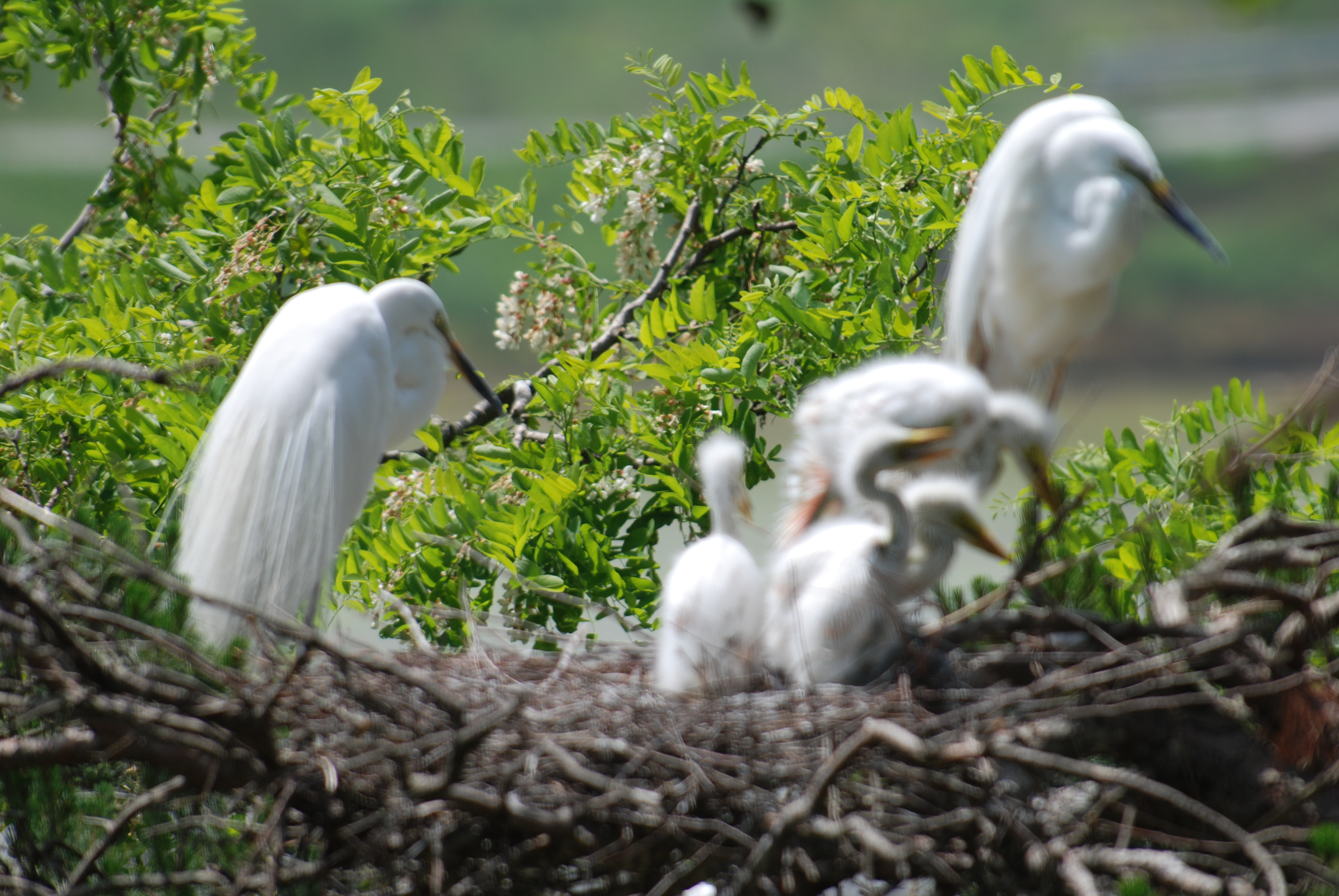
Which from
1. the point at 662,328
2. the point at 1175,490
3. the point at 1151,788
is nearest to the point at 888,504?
the point at 1151,788

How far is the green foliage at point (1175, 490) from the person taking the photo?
50.1 inches

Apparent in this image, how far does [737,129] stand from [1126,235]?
812 mm

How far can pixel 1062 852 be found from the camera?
961 millimetres

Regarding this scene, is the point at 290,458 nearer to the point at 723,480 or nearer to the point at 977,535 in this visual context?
the point at 723,480

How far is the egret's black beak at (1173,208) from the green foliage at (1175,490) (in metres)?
0.23

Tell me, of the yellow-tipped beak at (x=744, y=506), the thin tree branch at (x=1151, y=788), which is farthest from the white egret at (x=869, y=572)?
the thin tree branch at (x=1151, y=788)

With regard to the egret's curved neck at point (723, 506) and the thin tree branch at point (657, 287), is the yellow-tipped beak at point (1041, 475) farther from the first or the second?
the thin tree branch at point (657, 287)

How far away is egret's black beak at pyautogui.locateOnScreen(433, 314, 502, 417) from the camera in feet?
7.37

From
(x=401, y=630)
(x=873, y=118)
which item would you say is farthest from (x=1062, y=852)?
(x=873, y=118)

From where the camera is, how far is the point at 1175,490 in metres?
1.80

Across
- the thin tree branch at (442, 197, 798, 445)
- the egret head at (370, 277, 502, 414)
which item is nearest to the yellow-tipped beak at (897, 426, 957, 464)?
the thin tree branch at (442, 197, 798, 445)

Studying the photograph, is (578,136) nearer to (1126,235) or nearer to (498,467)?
(498,467)

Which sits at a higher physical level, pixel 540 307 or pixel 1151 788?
pixel 540 307

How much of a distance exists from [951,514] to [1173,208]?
69 centimetres
